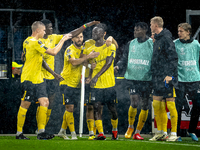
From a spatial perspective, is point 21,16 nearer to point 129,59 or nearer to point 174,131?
point 129,59

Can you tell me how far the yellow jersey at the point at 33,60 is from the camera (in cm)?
592

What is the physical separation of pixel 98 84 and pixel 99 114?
47 cm

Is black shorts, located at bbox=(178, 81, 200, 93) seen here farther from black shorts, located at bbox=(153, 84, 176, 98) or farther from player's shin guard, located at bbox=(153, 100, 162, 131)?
player's shin guard, located at bbox=(153, 100, 162, 131)

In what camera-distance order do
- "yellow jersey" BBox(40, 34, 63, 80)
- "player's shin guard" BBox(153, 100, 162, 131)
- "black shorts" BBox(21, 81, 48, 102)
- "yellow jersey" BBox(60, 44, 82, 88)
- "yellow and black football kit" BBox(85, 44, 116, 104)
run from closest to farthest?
"black shorts" BBox(21, 81, 48, 102), "player's shin guard" BBox(153, 100, 162, 131), "yellow and black football kit" BBox(85, 44, 116, 104), "yellow jersey" BBox(60, 44, 82, 88), "yellow jersey" BBox(40, 34, 63, 80)

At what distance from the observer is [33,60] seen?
598 cm

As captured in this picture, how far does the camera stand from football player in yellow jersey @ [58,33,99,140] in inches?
248

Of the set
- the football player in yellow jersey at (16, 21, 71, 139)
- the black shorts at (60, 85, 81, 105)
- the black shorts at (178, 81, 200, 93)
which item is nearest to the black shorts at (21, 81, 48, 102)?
the football player in yellow jersey at (16, 21, 71, 139)

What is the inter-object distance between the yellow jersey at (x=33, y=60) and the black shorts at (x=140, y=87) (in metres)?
1.49

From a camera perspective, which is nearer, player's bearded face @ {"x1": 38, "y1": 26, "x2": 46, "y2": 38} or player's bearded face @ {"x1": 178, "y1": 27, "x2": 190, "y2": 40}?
player's bearded face @ {"x1": 38, "y1": 26, "x2": 46, "y2": 38}

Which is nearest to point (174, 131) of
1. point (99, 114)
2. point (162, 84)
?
point (162, 84)

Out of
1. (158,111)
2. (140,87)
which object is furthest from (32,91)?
(158,111)

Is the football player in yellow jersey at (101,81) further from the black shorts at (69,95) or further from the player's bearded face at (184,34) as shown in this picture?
the player's bearded face at (184,34)

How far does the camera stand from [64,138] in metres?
6.32

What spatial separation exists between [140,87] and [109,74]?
1.92 feet
